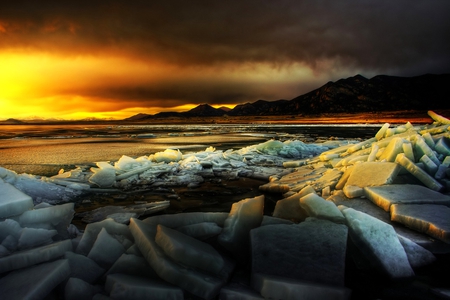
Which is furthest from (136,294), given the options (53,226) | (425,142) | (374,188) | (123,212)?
(425,142)

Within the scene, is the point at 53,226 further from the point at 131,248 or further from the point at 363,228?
the point at 363,228

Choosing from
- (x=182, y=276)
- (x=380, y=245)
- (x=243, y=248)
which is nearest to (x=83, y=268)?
(x=182, y=276)

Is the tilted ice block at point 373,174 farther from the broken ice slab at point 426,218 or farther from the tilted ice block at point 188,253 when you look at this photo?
the tilted ice block at point 188,253

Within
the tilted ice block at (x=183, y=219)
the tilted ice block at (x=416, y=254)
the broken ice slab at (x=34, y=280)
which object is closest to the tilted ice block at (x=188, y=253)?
the tilted ice block at (x=183, y=219)

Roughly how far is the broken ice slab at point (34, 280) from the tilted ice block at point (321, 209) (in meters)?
1.98

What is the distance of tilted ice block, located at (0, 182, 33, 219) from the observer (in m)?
2.26

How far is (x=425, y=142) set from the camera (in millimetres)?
4328

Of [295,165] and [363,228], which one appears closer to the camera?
[363,228]

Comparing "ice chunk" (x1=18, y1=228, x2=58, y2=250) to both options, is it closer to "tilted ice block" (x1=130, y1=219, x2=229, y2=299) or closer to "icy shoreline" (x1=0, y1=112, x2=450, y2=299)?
"icy shoreline" (x1=0, y1=112, x2=450, y2=299)

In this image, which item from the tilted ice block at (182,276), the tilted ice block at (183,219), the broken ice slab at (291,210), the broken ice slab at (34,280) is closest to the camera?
the broken ice slab at (34,280)

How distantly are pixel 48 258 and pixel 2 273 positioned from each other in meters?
0.28

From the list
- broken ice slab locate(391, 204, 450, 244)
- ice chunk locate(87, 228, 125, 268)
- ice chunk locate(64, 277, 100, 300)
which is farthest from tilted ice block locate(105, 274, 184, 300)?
broken ice slab locate(391, 204, 450, 244)

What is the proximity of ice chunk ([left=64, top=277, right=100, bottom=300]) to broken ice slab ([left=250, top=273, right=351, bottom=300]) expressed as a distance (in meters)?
1.06

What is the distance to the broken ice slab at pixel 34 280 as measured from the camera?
1498mm
